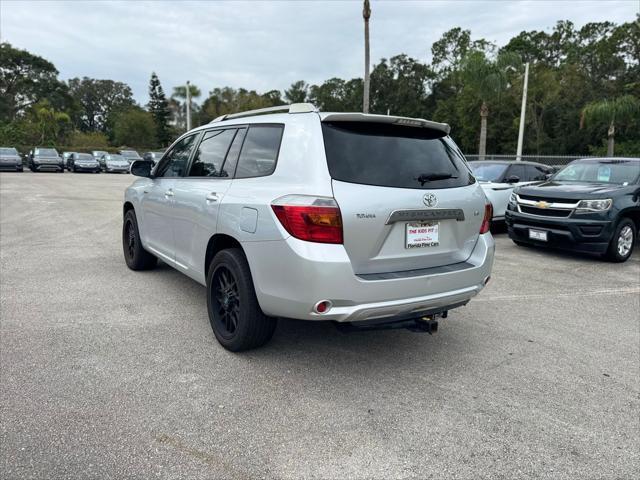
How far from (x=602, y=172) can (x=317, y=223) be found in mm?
7310

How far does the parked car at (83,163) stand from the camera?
33.3 m

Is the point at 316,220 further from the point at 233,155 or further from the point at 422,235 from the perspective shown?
the point at 233,155

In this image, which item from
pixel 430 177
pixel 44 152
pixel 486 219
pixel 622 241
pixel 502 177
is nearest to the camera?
pixel 430 177

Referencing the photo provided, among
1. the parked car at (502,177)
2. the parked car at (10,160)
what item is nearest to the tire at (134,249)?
the parked car at (502,177)

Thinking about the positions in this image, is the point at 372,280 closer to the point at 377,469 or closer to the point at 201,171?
the point at 377,469

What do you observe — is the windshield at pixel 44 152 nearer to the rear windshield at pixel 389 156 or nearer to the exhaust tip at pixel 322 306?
the rear windshield at pixel 389 156

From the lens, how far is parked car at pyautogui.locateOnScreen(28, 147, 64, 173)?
31031 millimetres

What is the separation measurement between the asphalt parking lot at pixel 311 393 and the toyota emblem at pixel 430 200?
124cm

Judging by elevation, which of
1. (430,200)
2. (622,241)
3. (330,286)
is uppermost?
(430,200)

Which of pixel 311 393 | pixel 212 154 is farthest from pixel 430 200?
pixel 212 154

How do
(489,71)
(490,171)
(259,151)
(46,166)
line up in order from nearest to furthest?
(259,151) < (490,171) < (489,71) < (46,166)

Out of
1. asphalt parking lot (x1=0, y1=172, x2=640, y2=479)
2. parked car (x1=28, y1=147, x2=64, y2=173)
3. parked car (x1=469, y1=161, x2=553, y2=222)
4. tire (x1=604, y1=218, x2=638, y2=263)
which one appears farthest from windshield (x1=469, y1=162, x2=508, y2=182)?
parked car (x1=28, y1=147, x2=64, y2=173)

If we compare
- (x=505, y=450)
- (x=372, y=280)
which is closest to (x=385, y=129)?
(x=372, y=280)

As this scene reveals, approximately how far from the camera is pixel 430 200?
3.26 metres
